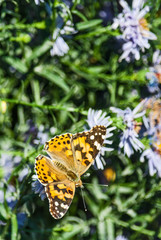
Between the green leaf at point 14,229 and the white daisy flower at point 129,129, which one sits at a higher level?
the white daisy flower at point 129,129

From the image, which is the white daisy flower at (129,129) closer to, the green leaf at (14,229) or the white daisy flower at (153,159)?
the white daisy flower at (153,159)

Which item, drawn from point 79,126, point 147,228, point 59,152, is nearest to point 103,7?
point 79,126

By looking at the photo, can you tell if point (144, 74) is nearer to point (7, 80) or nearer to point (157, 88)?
point (157, 88)

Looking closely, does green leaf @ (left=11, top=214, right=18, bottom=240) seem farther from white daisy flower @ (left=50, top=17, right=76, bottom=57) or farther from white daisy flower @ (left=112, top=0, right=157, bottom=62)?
white daisy flower @ (left=112, top=0, right=157, bottom=62)

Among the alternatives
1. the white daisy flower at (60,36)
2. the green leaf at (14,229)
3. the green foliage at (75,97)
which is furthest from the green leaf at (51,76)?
the green leaf at (14,229)

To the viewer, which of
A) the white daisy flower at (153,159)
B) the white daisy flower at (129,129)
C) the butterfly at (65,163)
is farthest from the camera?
the white daisy flower at (153,159)

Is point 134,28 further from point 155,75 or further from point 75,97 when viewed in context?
point 75,97
